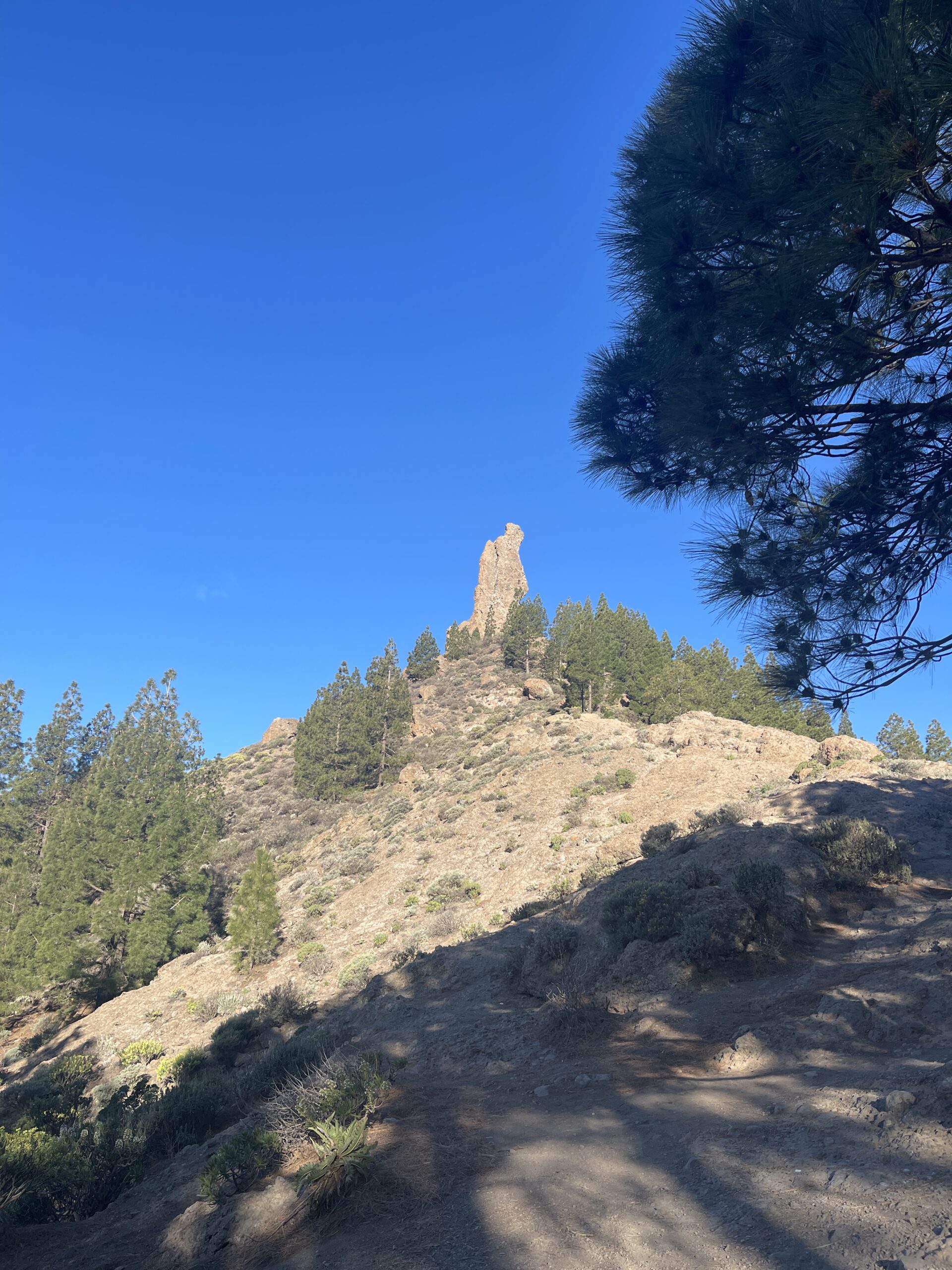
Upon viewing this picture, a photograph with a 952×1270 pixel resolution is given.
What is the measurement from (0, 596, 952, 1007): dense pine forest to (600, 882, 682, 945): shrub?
13.6ft

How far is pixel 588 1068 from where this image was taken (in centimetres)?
742

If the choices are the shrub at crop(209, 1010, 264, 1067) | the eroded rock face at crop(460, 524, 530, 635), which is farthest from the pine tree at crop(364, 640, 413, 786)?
the eroded rock face at crop(460, 524, 530, 635)

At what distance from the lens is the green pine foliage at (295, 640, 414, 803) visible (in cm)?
4434

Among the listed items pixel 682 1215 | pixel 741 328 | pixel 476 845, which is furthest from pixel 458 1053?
pixel 476 845

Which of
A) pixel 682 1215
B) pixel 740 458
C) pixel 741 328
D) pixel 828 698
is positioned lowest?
pixel 682 1215

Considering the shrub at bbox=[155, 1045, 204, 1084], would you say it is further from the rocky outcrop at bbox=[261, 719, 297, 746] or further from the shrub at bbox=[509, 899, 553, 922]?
the rocky outcrop at bbox=[261, 719, 297, 746]

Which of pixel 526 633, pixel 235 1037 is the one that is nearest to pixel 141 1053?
pixel 235 1037

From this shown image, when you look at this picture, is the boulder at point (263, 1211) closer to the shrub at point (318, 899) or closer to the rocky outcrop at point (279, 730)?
the shrub at point (318, 899)

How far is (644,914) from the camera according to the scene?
1084 centimetres

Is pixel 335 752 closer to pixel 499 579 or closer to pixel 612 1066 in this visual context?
pixel 612 1066

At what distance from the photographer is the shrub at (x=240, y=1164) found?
213 inches

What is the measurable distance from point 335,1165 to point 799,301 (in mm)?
7980

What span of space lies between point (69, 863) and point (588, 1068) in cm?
2725

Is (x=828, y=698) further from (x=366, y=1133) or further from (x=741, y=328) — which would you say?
(x=366, y=1133)
